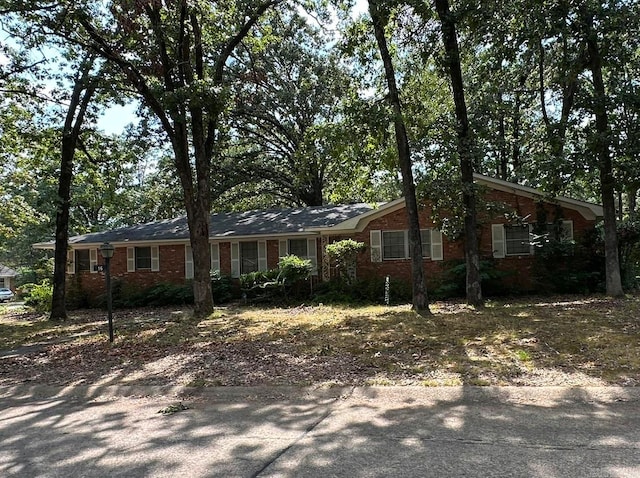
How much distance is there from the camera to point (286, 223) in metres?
21.0

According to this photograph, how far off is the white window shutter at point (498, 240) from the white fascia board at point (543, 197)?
50.0 inches

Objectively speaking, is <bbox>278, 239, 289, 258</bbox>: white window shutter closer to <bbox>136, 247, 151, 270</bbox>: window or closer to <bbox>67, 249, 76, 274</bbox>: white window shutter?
<bbox>136, 247, 151, 270</bbox>: window

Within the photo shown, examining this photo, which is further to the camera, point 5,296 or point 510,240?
point 5,296

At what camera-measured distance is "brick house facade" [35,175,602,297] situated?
17.1 metres

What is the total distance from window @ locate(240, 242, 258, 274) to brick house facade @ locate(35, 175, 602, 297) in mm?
40

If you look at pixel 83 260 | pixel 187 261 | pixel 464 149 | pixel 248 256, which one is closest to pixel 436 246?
pixel 464 149

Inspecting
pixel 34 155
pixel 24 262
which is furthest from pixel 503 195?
pixel 24 262

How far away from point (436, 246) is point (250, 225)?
7.78 meters

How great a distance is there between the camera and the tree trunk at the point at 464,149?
1336cm

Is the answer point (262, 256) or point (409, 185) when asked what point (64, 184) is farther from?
point (409, 185)

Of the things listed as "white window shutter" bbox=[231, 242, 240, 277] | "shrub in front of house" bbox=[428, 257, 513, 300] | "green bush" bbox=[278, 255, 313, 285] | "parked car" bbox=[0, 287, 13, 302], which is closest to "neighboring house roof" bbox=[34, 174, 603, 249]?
"white window shutter" bbox=[231, 242, 240, 277]

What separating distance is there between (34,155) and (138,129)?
15.0 feet

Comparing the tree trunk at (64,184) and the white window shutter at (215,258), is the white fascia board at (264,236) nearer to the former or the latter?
the white window shutter at (215,258)

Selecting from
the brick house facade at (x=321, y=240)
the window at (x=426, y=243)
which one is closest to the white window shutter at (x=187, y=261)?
the brick house facade at (x=321, y=240)
